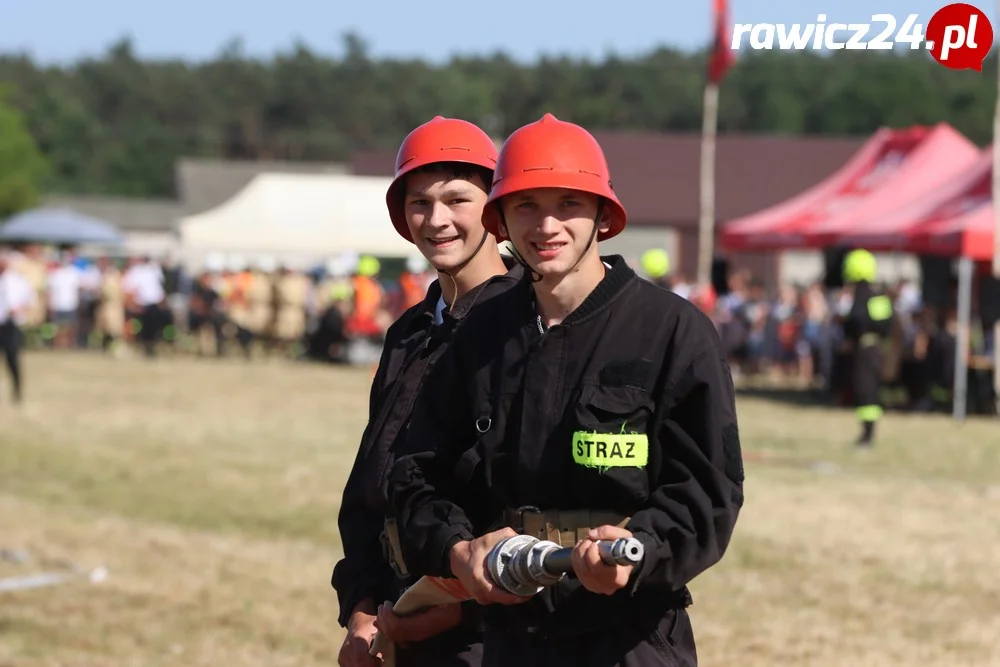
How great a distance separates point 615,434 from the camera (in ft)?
10.2

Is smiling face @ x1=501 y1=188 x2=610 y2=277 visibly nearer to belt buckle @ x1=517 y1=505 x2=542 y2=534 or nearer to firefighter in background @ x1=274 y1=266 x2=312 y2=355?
belt buckle @ x1=517 y1=505 x2=542 y2=534

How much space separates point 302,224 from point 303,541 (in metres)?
23.8

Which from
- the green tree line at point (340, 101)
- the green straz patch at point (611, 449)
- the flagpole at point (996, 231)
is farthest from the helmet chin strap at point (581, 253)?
the green tree line at point (340, 101)

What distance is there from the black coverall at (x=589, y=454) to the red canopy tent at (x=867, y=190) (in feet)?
66.7

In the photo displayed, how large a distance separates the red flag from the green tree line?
8620 centimetres

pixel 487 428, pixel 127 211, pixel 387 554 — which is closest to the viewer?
pixel 487 428

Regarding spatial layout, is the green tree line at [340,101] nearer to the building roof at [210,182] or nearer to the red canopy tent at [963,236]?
the building roof at [210,182]

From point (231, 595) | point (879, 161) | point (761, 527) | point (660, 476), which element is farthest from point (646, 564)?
point (879, 161)

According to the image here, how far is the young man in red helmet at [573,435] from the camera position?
3.13m

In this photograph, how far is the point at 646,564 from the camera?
302 cm

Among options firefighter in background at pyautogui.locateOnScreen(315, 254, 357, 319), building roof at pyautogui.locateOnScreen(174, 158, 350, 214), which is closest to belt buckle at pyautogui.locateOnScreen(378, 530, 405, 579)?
firefighter in background at pyautogui.locateOnScreen(315, 254, 357, 319)

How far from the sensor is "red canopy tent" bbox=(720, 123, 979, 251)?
2377 centimetres

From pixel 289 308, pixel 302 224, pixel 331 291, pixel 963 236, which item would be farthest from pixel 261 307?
pixel 963 236

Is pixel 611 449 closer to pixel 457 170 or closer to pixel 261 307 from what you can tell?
pixel 457 170
